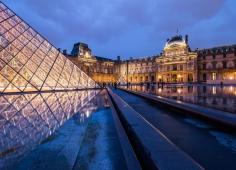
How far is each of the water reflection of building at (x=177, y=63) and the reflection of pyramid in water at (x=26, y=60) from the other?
5174cm

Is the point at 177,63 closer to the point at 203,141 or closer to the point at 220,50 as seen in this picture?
the point at 220,50

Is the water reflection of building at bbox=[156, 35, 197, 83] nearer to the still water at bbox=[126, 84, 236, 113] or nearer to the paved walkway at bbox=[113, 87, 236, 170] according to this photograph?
the still water at bbox=[126, 84, 236, 113]

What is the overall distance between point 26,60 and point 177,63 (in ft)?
191

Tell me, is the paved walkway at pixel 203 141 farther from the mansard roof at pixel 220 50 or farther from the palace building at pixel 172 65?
the mansard roof at pixel 220 50

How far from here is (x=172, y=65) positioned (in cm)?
6825

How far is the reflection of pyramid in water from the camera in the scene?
12.7 metres

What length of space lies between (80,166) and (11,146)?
1288 mm

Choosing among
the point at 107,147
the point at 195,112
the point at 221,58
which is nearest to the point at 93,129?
the point at 107,147

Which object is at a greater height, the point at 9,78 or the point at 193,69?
the point at 193,69

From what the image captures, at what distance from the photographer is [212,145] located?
10.6 feet

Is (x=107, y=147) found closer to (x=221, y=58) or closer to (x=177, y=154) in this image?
(x=177, y=154)

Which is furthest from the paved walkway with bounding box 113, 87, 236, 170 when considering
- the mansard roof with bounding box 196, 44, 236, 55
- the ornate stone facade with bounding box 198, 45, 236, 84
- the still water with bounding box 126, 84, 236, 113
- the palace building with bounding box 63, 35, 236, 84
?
the mansard roof with bounding box 196, 44, 236, 55

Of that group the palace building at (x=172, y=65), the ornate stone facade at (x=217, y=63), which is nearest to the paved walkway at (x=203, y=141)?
the palace building at (x=172, y=65)

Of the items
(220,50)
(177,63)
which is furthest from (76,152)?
(177,63)
